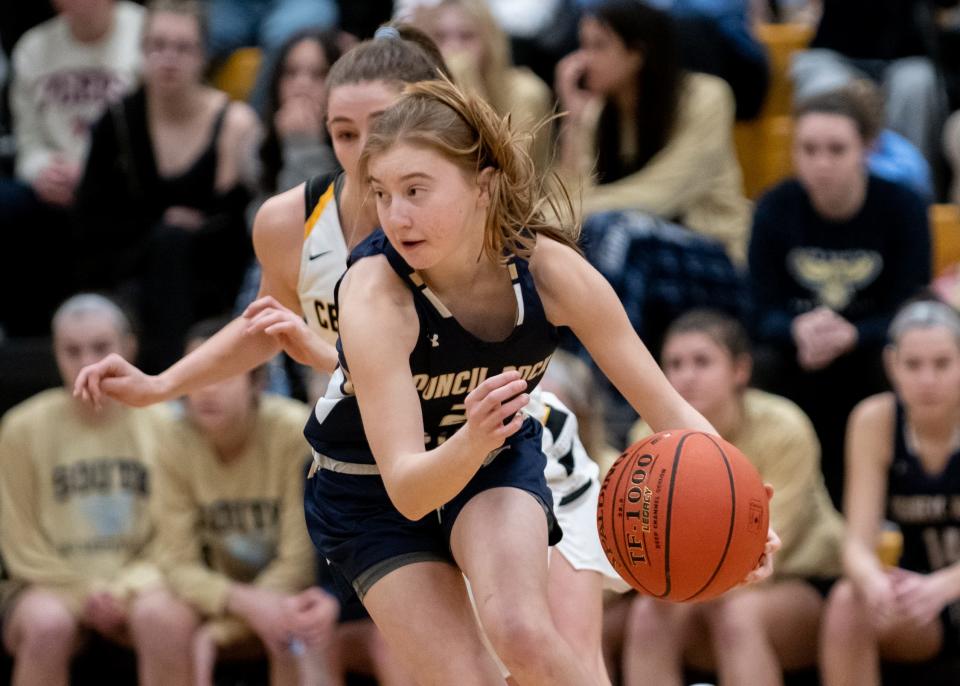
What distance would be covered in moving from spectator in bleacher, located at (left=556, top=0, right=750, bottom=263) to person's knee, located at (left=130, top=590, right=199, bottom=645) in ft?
7.15

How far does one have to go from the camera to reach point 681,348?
5516 millimetres

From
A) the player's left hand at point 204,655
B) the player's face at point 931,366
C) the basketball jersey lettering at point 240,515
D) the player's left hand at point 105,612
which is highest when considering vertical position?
the player's face at point 931,366

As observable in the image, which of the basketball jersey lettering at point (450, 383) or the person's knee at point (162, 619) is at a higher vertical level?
the basketball jersey lettering at point (450, 383)

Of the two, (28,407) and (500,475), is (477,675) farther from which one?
(28,407)

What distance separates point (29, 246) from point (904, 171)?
12.4 ft

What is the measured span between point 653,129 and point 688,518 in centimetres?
335

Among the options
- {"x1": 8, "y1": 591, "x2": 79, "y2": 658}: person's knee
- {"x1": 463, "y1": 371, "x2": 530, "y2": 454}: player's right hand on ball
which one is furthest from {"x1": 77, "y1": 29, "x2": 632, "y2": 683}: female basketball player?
{"x1": 8, "y1": 591, "x2": 79, "y2": 658}: person's knee

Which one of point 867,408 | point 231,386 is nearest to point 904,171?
point 867,408

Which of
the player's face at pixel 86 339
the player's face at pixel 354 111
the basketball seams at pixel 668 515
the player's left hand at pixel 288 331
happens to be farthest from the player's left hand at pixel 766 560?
the player's face at pixel 86 339

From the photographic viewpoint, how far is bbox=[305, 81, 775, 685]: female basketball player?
10.4 feet

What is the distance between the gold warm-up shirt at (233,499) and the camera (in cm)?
571

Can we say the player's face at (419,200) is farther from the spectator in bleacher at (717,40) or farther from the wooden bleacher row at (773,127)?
the spectator in bleacher at (717,40)

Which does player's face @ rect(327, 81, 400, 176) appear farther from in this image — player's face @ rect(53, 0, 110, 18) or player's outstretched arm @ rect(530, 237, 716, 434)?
player's face @ rect(53, 0, 110, 18)

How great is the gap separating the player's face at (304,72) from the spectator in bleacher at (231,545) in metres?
1.07
